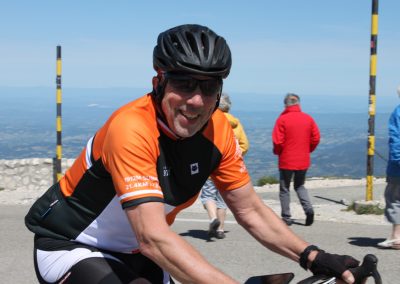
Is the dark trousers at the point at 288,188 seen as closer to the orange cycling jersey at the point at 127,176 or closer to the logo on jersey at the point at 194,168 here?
the orange cycling jersey at the point at 127,176

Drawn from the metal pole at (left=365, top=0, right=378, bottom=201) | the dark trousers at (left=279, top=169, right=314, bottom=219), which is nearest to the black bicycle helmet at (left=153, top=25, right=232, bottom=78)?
the dark trousers at (left=279, top=169, right=314, bottom=219)

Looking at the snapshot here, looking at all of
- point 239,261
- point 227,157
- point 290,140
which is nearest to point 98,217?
point 227,157

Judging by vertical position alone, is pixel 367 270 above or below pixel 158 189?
below

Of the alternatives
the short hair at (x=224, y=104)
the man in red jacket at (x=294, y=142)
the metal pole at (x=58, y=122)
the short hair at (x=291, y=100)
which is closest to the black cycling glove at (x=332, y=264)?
the short hair at (x=224, y=104)

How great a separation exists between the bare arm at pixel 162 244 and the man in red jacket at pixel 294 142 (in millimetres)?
6312

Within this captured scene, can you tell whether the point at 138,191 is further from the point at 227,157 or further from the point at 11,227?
the point at 11,227

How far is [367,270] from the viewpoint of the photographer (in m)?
2.36

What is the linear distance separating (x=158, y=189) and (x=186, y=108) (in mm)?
353

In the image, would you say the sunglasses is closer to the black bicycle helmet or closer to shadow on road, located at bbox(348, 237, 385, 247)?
the black bicycle helmet

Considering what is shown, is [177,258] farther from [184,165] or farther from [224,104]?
[224,104]

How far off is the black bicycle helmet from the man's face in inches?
3.1

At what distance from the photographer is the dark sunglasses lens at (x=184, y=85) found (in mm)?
2412

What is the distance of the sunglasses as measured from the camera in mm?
2412

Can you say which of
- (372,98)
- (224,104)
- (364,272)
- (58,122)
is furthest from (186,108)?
(58,122)
